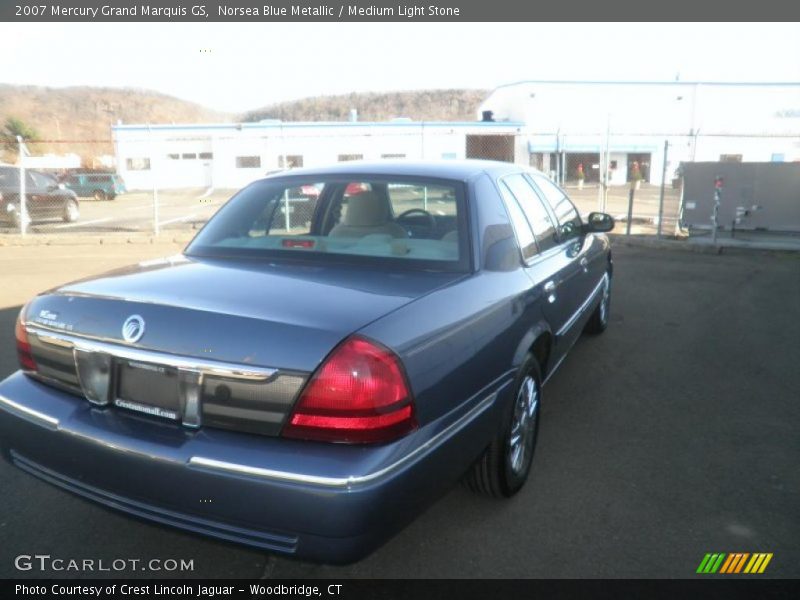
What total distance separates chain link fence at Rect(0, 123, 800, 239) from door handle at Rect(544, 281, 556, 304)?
1135 cm

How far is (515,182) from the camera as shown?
12.6 ft

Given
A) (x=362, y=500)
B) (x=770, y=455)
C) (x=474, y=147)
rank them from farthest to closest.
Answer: (x=474, y=147)
(x=770, y=455)
(x=362, y=500)

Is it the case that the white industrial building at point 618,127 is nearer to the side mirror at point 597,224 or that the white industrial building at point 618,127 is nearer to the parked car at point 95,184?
the parked car at point 95,184

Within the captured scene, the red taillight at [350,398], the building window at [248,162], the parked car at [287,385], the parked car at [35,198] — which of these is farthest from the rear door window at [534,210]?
the building window at [248,162]

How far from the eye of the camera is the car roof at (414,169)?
3.40 meters

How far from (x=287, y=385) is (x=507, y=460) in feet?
4.58

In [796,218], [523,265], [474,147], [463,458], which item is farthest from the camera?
[474,147]

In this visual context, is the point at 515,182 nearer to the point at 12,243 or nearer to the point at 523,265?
the point at 523,265

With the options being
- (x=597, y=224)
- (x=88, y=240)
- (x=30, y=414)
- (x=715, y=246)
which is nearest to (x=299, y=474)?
(x=30, y=414)

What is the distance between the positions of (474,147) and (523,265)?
30865 millimetres

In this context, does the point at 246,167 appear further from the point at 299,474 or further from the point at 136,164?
the point at 299,474

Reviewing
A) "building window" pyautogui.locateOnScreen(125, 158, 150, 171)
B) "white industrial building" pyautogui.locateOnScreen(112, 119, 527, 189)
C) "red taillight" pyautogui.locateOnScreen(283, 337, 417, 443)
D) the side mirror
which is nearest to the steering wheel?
the side mirror

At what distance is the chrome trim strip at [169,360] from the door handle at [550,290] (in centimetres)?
191

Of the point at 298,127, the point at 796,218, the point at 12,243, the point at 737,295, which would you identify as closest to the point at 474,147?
the point at 298,127
